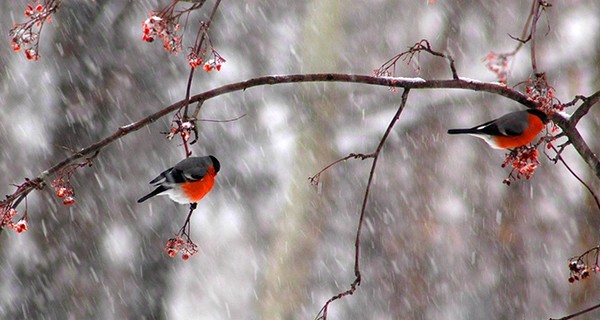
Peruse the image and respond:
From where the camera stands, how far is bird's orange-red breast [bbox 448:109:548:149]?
8.18 feet

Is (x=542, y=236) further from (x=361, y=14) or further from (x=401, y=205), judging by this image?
(x=361, y=14)

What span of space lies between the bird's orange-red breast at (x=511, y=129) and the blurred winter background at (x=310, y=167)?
3.40 m

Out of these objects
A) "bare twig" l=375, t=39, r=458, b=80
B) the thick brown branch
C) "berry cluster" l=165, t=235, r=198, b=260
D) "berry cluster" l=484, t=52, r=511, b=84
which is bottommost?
"berry cluster" l=484, t=52, r=511, b=84

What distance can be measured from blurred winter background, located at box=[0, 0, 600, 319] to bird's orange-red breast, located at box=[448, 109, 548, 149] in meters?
3.40

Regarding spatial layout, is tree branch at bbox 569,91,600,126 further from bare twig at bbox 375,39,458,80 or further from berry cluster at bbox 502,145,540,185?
bare twig at bbox 375,39,458,80

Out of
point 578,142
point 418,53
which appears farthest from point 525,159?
point 418,53

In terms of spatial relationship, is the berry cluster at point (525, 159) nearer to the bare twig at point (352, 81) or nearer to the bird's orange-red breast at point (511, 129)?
the bare twig at point (352, 81)

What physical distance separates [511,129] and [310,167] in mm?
4477

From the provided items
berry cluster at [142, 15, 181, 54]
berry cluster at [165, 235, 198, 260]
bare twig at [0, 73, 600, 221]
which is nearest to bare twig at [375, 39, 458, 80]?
bare twig at [0, 73, 600, 221]

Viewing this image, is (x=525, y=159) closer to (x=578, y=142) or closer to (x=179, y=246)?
(x=578, y=142)

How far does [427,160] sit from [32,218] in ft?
11.0

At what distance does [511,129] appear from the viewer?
2502 millimetres

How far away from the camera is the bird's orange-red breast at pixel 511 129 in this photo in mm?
2494

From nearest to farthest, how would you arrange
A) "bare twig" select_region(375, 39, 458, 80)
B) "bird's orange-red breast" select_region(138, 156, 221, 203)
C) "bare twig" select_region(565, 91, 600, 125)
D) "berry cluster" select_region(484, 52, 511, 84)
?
"berry cluster" select_region(484, 52, 511, 84) → "bare twig" select_region(375, 39, 458, 80) → "bare twig" select_region(565, 91, 600, 125) → "bird's orange-red breast" select_region(138, 156, 221, 203)
